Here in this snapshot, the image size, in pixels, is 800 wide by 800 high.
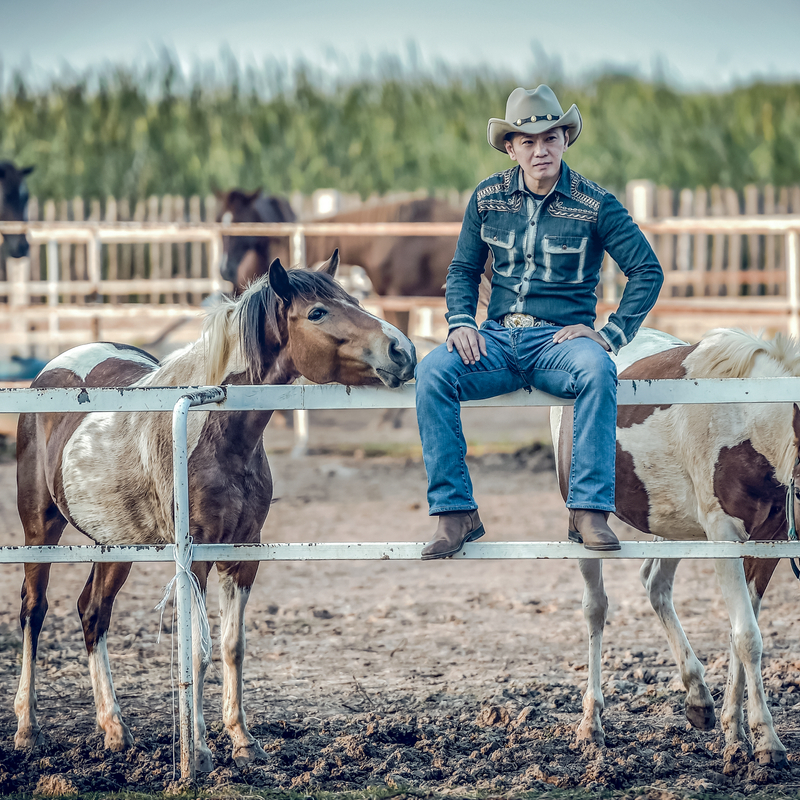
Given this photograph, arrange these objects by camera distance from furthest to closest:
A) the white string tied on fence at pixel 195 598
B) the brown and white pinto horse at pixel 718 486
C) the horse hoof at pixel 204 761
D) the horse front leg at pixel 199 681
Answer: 1. the brown and white pinto horse at pixel 718 486
2. the horse hoof at pixel 204 761
3. the horse front leg at pixel 199 681
4. the white string tied on fence at pixel 195 598

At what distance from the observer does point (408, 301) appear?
1002cm

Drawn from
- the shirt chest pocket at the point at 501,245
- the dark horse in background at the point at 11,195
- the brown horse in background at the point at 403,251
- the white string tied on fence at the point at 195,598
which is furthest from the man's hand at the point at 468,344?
the dark horse in background at the point at 11,195

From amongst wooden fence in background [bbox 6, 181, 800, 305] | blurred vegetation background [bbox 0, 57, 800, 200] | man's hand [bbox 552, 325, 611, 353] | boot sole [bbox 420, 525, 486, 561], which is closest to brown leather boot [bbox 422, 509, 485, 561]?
boot sole [bbox 420, 525, 486, 561]

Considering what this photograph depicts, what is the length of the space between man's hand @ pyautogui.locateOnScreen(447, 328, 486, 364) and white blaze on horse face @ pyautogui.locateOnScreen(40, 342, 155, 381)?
1.55 metres

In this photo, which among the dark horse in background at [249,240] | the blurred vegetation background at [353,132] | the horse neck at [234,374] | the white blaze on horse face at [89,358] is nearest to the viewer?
the horse neck at [234,374]

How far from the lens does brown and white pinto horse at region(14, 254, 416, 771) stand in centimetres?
310

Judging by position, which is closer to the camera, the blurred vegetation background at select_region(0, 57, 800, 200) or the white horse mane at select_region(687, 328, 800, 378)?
the white horse mane at select_region(687, 328, 800, 378)

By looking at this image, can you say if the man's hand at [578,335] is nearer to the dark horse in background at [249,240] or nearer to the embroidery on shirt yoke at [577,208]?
the embroidery on shirt yoke at [577,208]

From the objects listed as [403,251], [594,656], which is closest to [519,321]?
[594,656]

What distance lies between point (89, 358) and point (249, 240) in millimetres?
6237

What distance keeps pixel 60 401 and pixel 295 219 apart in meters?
8.15

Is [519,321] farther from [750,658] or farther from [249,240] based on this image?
[249,240]

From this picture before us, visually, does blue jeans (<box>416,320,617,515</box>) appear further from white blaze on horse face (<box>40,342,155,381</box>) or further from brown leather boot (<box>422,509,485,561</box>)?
white blaze on horse face (<box>40,342,155,381</box>)

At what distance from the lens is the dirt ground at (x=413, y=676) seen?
10.1 feet
